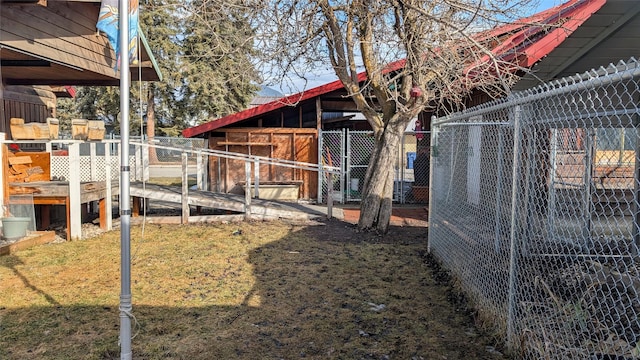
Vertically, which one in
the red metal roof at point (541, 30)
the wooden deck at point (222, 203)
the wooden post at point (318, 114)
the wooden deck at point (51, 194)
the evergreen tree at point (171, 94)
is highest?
the evergreen tree at point (171, 94)

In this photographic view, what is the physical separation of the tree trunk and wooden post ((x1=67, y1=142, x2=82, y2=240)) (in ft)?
16.3

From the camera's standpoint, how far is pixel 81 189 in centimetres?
775

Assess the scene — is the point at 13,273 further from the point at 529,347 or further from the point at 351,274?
the point at 529,347

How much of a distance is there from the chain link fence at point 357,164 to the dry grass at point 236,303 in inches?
226

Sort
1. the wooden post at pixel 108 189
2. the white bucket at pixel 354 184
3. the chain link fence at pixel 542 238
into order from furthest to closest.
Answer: the white bucket at pixel 354 184, the wooden post at pixel 108 189, the chain link fence at pixel 542 238

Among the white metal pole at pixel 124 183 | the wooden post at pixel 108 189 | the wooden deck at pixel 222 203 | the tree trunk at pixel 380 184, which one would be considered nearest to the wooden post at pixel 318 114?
the wooden deck at pixel 222 203

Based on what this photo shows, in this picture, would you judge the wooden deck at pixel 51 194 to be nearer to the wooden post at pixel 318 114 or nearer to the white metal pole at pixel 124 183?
the white metal pole at pixel 124 183

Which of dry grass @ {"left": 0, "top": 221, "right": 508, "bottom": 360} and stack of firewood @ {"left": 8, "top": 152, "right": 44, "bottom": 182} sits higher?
stack of firewood @ {"left": 8, "top": 152, "right": 44, "bottom": 182}

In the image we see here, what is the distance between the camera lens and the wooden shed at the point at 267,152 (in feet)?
43.3

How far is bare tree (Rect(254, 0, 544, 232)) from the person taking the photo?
21.7ft

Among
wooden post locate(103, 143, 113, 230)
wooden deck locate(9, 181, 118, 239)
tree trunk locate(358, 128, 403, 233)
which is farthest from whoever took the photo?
wooden post locate(103, 143, 113, 230)

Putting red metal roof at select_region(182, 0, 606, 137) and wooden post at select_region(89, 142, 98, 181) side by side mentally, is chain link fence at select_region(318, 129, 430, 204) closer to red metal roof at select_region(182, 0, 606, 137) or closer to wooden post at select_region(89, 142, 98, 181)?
red metal roof at select_region(182, 0, 606, 137)

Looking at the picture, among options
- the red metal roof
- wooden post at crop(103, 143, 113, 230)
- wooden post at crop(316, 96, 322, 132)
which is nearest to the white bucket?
wooden post at crop(316, 96, 322, 132)

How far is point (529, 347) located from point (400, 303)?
1.67 metres
